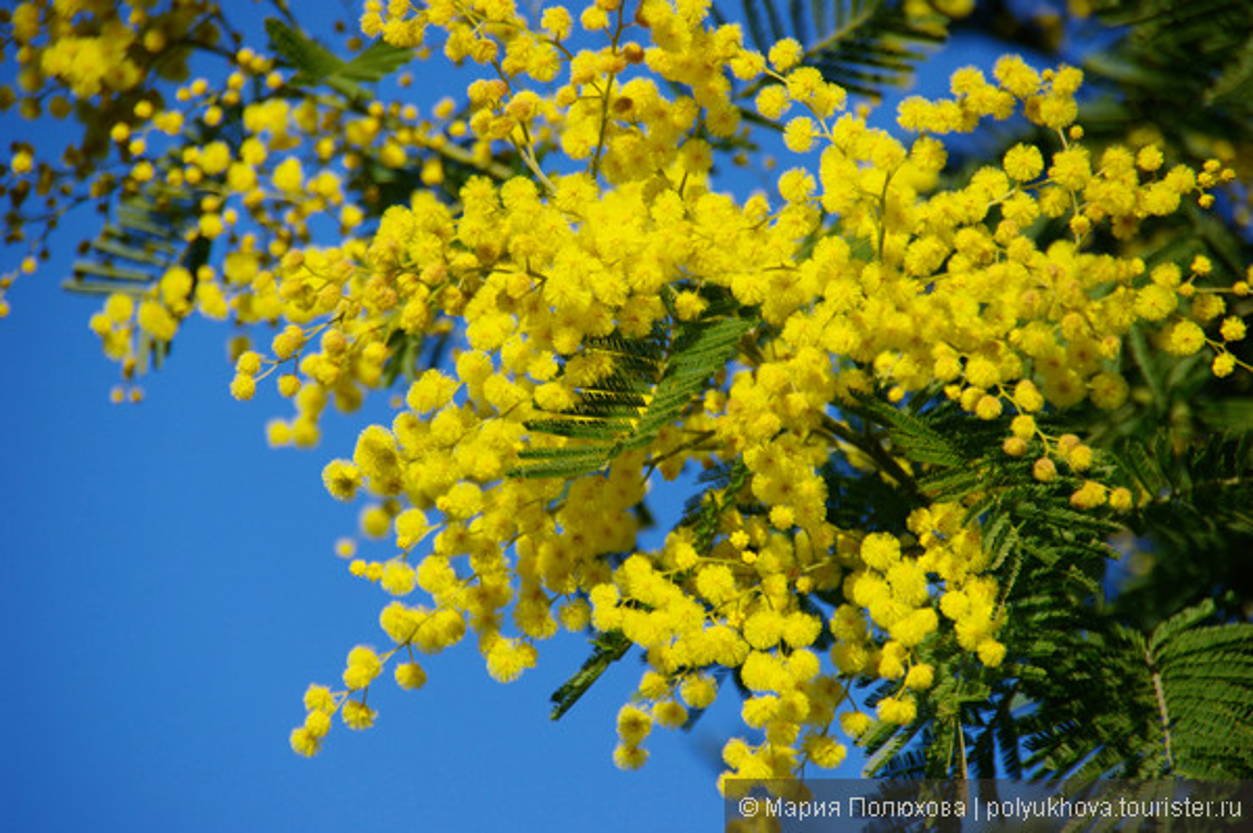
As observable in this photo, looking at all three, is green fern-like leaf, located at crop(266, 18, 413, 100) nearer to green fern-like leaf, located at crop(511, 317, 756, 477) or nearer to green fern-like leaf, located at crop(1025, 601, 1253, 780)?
green fern-like leaf, located at crop(511, 317, 756, 477)

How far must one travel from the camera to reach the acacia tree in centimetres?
163

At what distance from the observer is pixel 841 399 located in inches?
69.4

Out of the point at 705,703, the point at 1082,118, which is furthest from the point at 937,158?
the point at 705,703

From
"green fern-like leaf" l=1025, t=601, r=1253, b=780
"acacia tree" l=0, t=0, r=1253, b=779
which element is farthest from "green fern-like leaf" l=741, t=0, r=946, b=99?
"green fern-like leaf" l=1025, t=601, r=1253, b=780

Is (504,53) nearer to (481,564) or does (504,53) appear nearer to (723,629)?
(481,564)

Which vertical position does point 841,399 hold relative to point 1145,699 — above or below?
above

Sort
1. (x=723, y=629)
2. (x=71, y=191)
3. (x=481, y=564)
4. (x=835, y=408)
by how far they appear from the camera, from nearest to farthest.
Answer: (x=723, y=629), (x=481, y=564), (x=835, y=408), (x=71, y=191)

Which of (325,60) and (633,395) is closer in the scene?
(633,395)

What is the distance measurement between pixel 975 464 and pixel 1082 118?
0.58 m

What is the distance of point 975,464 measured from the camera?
170 cm

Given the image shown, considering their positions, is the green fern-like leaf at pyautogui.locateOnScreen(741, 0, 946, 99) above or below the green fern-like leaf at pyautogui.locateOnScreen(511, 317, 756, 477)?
above

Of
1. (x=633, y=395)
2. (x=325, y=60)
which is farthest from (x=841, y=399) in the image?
(x=325, y=60)

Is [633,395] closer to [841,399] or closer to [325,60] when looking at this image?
[841,399]

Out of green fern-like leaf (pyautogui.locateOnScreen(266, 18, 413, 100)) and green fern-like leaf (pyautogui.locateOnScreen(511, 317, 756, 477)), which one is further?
green fern-like leaf (pyautogui.locateOnScreen(266, 18, 413, 100))
